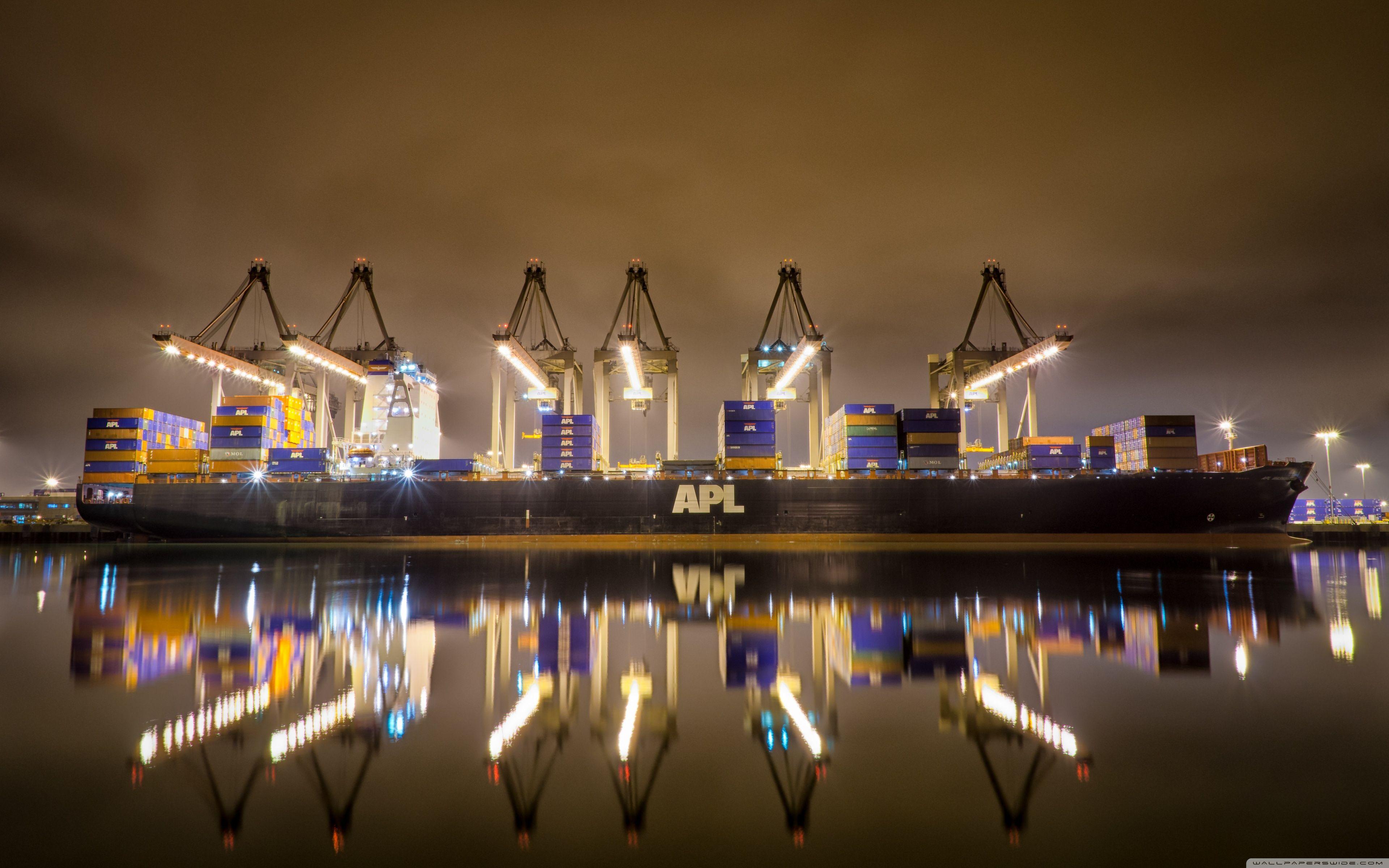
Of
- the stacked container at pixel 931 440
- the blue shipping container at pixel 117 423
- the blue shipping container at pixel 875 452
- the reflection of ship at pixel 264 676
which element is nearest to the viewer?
the reflection of ship at pixel 264 676

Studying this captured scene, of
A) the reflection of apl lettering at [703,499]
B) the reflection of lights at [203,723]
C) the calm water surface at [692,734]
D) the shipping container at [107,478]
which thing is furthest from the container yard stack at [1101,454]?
the shipping container at [107,478]

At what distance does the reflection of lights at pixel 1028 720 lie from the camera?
4.68m

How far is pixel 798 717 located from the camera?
530cm

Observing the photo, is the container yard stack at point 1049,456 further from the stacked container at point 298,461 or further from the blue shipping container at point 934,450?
the stacked container at point 298,461

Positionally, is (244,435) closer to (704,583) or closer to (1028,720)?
(704,583)

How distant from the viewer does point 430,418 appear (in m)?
49.2

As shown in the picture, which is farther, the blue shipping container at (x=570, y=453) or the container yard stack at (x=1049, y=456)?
the blue shipping container at (x=570, y=453)

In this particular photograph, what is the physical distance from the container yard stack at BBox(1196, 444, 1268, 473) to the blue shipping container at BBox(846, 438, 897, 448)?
729 inches

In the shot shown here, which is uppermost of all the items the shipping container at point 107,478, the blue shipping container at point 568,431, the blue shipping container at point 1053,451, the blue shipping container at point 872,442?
the blue shipping container at point 568,431

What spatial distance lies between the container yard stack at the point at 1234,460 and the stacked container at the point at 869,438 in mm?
18740

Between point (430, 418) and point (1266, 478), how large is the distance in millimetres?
59868

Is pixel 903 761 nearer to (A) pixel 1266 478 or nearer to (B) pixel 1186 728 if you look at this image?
(B) pixel 1186 728

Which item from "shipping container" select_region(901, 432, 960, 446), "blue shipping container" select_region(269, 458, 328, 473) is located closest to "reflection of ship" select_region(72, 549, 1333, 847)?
"shipping container" select_region(901, 432, 960, 446)

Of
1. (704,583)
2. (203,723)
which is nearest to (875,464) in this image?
(704,583)
